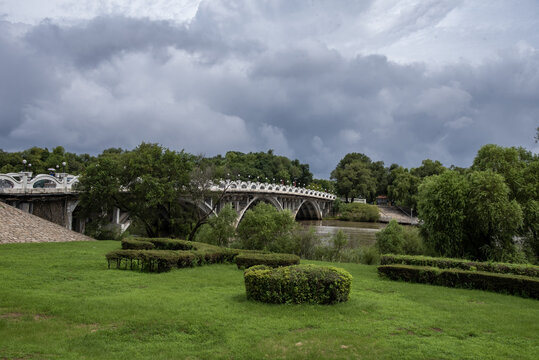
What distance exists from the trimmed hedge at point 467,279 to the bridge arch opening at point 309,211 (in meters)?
64.6

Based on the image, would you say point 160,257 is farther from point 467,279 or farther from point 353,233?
point 353,233

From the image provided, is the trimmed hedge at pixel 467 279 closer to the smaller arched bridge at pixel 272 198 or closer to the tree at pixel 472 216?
the tree at pixel 472 216

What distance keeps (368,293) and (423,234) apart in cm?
1226

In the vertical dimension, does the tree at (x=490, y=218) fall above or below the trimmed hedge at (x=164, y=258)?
above

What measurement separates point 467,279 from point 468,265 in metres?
1.78

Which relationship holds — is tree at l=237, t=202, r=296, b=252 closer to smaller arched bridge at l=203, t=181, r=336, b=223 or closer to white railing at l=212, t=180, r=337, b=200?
smaller arched bridge at l=203, t=181, r=336, b=223

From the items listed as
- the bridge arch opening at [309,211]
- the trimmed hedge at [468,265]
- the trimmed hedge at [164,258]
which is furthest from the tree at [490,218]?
the bridge arch opening at [309,211]

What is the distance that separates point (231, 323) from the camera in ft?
25.9

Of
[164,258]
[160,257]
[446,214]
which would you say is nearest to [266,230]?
[446,214]

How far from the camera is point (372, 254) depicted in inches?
935

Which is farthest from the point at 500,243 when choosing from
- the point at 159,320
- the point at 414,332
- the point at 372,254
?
the point at 159,320

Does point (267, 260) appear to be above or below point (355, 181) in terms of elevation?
below

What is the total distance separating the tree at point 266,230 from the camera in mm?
25141

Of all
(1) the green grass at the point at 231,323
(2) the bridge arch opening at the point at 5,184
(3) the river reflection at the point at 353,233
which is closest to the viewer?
(1) the green grass at the point at 231,323
